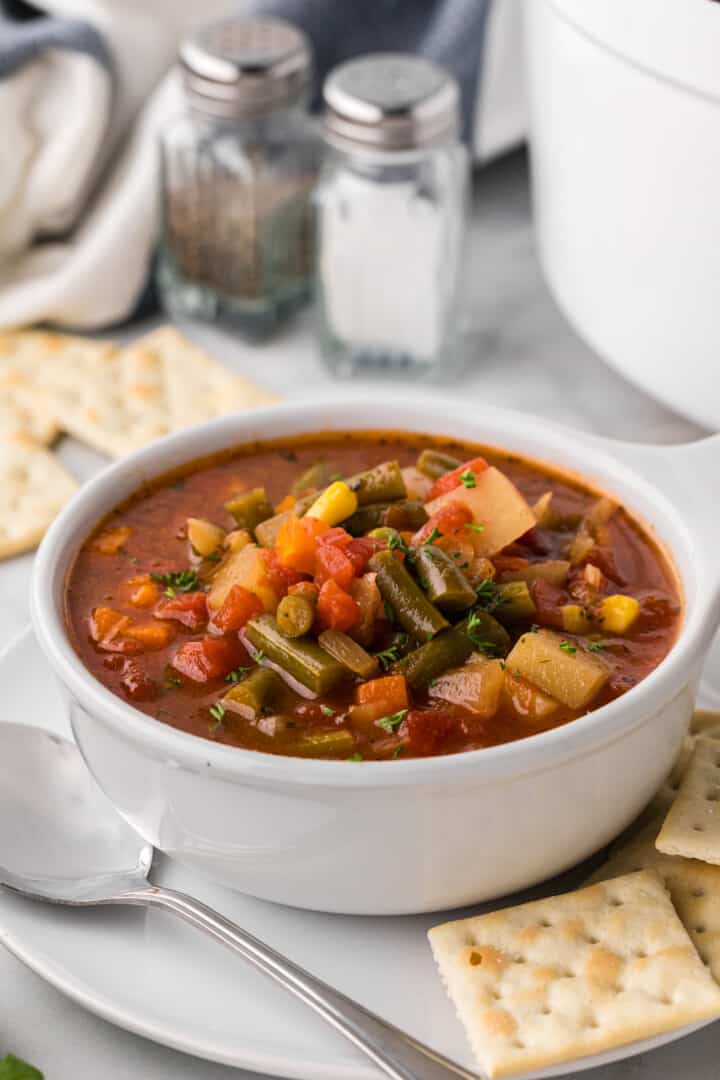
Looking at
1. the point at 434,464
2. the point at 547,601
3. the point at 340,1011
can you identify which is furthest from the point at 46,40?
the point at 340,1011

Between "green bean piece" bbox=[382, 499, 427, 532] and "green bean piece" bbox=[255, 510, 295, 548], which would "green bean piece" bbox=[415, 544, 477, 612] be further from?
"green bean piece" bbox=[255, 510, 295, 548]

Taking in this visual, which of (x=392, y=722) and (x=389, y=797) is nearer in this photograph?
(x=389, y=797)

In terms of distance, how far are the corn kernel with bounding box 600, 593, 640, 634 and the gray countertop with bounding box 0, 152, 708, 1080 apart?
112 centimetres

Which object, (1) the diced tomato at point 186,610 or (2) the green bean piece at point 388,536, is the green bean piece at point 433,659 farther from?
(1) the diced tomato at point 186,610

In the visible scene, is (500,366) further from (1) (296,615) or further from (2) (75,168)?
(1) (296,615)

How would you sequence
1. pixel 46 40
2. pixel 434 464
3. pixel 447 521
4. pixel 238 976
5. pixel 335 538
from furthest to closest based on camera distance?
1. pixel 46 40
2. pixel 434 464
3. pixel 447 521
4. pixel 335 538
5. pixel 238 976

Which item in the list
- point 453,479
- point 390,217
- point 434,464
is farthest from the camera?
point 390,217

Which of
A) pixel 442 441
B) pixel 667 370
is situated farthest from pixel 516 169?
pixel 442 441

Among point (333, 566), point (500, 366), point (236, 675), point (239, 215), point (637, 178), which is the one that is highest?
point (637, 178)

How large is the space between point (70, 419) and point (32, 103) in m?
1.24

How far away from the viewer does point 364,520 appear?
109 inches

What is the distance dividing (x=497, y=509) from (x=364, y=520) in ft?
0.83

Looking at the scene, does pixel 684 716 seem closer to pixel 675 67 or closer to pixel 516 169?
pixel 675 67

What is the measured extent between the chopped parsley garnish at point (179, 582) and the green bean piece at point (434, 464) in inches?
21.4
